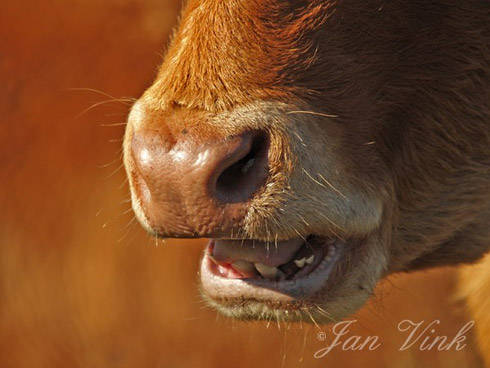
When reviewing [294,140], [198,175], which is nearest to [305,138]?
[294,140]

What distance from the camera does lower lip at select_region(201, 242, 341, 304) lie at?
2.11 m

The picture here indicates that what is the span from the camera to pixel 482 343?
3510mm

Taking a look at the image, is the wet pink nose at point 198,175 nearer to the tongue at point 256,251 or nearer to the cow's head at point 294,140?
the cow's head at point 294,140

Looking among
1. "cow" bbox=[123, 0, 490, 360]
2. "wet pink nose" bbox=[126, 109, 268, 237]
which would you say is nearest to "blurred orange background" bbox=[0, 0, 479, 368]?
"cow" bbox=[123, 0, 490, 360]

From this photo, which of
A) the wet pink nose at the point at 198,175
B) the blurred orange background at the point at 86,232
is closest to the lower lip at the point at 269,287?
the wet pink nose at the point at 198,175

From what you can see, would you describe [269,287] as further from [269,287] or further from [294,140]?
[294,140]

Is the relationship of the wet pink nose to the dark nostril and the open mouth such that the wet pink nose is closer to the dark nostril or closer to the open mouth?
the dark nostril

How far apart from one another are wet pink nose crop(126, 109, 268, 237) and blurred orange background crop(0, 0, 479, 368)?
183 cm

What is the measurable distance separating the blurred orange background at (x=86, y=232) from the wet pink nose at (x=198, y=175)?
6.00 feet

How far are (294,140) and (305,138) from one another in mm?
36

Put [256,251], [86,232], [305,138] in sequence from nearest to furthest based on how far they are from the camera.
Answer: [305,138], [256,251], [86,232]

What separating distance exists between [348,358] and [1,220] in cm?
165

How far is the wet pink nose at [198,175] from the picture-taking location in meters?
1.90

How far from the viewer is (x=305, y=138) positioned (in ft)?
6.61
